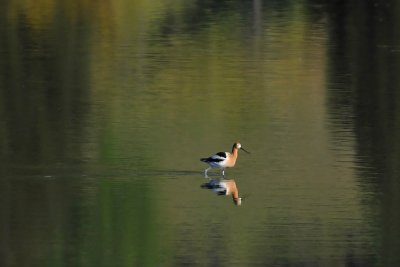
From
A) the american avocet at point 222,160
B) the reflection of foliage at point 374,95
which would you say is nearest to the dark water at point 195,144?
the reflection of foliage at point 374,95

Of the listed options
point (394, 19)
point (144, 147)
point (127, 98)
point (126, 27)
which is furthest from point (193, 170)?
point (394, 19)

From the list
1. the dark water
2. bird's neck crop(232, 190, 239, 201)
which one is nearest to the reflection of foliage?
the dark water

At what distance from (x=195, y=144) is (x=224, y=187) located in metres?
2.18

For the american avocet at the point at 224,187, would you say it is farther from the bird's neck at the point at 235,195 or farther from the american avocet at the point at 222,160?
the american avocet at the point at 222,160

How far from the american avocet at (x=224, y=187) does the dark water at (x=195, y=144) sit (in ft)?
0.35

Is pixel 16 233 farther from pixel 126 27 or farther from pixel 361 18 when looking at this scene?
pixel 361 18

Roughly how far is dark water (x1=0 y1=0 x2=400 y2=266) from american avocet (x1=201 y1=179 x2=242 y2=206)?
0.11 metres

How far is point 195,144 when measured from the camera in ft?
57.6

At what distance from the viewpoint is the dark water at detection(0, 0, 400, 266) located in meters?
13.2

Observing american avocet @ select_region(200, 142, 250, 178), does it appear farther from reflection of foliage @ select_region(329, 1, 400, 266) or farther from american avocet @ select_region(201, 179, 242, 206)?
reflection of foliage @ select_region(329, 1, 400, 266)

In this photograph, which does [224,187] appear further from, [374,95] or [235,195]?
[374,95]

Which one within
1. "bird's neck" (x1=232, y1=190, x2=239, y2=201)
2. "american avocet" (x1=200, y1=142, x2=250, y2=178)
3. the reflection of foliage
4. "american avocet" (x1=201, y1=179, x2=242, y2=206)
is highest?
"american avocet" (x1=200, y1=142, x2=250, y2=178)

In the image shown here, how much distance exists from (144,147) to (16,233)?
4.07 metres

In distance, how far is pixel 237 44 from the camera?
28.9m
